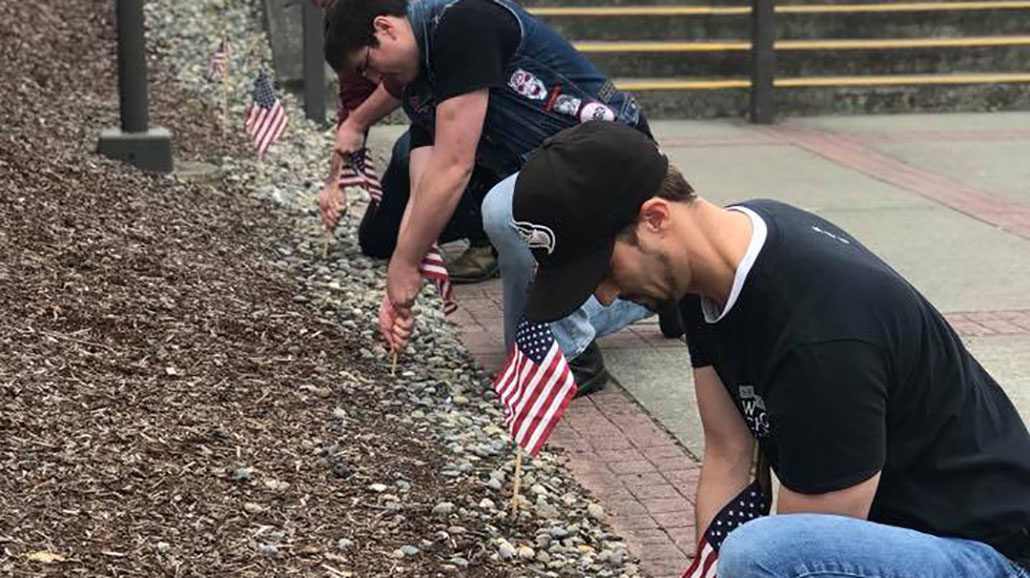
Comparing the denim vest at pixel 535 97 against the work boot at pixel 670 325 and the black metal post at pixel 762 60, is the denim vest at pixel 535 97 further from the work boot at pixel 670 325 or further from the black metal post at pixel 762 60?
the black metal post at pixel 762 60

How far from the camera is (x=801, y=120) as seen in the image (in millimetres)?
11602

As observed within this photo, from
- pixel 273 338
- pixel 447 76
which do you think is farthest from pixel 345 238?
pixel 447 76

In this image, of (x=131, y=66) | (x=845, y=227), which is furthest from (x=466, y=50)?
(x=845, y=227)

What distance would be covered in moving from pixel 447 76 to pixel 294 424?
118cm

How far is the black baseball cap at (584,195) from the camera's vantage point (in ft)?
8.68

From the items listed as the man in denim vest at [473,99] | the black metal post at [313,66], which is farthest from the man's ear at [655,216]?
the black metal post at [313,66]

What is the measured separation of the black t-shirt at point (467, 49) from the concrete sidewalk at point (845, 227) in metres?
1.16

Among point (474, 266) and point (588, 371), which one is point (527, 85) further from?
point (474, 266)

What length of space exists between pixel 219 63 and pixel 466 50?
504cm

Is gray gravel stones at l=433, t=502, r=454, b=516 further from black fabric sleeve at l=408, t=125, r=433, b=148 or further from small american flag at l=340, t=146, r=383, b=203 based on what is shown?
small american flag at l=340, t=146, r=383, b=203

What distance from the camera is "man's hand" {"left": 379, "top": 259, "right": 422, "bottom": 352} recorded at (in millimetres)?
5055

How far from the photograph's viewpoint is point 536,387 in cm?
440

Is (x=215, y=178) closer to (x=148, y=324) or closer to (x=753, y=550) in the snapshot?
(x=148, y=324)

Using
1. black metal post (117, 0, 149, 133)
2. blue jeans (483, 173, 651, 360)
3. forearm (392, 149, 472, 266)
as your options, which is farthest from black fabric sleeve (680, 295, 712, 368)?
black metal post (117, 0, 149, 133)
